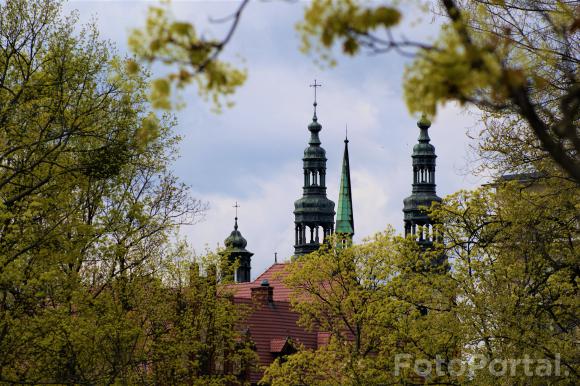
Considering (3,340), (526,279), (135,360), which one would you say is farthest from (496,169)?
(135,360)

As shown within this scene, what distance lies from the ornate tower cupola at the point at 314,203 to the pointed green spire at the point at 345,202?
24.2ft

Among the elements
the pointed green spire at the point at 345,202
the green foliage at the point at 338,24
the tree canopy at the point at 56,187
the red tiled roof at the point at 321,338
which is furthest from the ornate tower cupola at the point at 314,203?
the green foliage at the point at 338,24

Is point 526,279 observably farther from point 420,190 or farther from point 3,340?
point 420,190

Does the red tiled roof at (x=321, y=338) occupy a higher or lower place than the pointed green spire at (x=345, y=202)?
lower

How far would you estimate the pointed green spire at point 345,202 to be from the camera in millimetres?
117625

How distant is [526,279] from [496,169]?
31.9 ft

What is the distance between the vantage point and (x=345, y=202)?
120062mm

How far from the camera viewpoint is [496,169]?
2483 cm

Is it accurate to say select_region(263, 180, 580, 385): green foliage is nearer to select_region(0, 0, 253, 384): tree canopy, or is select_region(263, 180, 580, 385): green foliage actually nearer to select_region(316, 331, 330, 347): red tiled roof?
select_region(0, 0, 253, 384): tree canopy

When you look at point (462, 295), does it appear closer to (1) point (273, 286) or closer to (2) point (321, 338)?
(2) point (321, 338)

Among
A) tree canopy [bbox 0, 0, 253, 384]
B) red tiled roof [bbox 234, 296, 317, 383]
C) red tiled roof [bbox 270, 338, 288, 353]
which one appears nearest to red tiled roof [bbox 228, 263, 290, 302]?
red tiled roof [bbox 234, 296, 317, 383]

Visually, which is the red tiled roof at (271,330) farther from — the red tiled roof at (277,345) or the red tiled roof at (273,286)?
the red tiled roof at (273,286)

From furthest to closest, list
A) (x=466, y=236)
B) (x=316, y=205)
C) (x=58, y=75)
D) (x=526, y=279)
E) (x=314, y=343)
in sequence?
1. (x=316, y=205)
2. (x=314, y=343)
3. (x=466, y=236)
4. (x=526, y=279)
5. (x=58, y=75)

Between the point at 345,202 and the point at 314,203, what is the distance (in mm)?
11808
